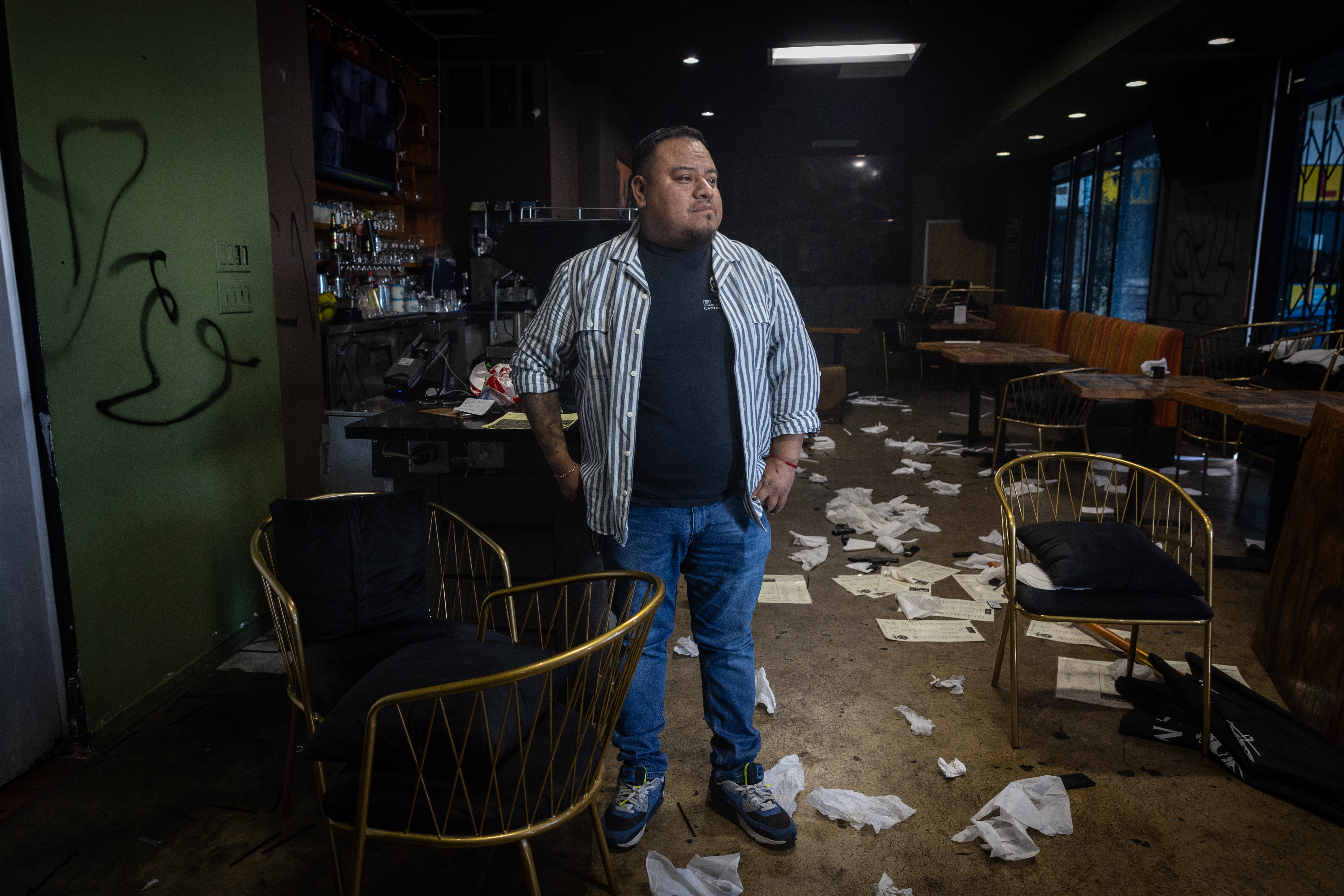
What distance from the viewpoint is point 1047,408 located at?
218 inches

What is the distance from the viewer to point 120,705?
8.18ft

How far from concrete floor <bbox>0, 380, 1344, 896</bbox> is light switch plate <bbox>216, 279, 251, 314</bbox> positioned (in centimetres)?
127

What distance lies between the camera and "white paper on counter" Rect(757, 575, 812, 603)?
3588 mm

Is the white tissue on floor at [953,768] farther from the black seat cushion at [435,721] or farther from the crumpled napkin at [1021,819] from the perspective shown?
the black seat cushion at [435,721]

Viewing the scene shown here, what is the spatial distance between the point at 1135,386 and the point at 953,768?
2.89m

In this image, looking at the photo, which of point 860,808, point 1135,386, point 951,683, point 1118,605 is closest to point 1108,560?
point 1118,605

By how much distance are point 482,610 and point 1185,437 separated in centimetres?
466

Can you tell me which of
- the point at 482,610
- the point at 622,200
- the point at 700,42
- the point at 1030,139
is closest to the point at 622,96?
the point at 622,200

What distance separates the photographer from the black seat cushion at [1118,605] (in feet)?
7.49

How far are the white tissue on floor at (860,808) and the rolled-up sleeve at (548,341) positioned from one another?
49.0 inches

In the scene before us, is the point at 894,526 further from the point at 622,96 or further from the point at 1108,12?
the point at 622,96

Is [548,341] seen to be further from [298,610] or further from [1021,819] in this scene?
[1021,819]

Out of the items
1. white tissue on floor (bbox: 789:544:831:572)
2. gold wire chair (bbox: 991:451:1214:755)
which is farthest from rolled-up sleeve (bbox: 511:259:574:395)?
white tissue on floor (bbox: 789:544:831:572)

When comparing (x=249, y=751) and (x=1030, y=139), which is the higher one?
(x=1030, y=139)
